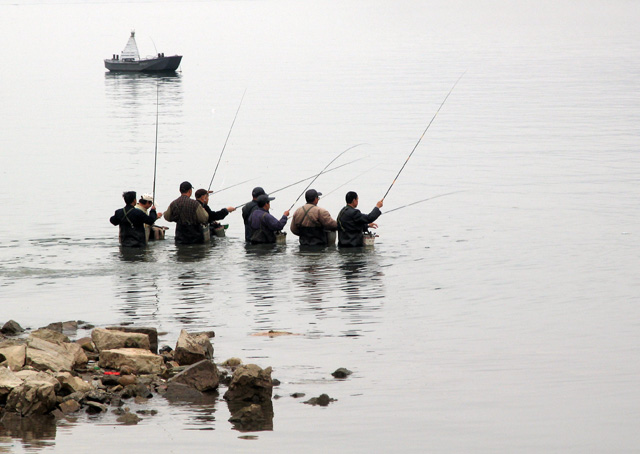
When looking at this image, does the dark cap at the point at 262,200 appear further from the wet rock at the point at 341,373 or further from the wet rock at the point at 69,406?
the wet rock at the point at 69,406

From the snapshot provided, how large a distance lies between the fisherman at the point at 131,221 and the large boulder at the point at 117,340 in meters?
6.84

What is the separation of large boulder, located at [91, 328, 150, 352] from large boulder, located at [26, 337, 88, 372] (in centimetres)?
42

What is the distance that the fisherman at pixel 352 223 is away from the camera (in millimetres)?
19031

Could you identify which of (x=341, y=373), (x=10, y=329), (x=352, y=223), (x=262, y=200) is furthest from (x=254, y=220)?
(x=341, y=373)

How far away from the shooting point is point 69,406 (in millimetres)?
9883

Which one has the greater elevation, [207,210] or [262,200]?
[262,200]

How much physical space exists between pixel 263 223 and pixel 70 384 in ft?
32.9

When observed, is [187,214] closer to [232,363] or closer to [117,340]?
[117,340]

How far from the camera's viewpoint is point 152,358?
11.0 m

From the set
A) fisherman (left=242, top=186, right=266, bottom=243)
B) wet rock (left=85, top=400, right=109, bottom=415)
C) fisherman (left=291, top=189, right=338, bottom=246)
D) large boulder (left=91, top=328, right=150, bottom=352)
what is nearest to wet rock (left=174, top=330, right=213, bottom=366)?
large boulder (left=91, top=328, right=150, bottom=352)

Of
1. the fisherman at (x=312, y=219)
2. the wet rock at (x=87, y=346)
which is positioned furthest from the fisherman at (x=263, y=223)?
the wet rock at (x=87, y=346)

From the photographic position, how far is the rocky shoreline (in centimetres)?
973

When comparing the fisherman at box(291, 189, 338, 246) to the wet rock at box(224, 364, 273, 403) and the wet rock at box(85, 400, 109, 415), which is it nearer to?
Answer: the wet rock at box(224, 364, 273, 403)

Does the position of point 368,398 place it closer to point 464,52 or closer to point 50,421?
point 50,421
